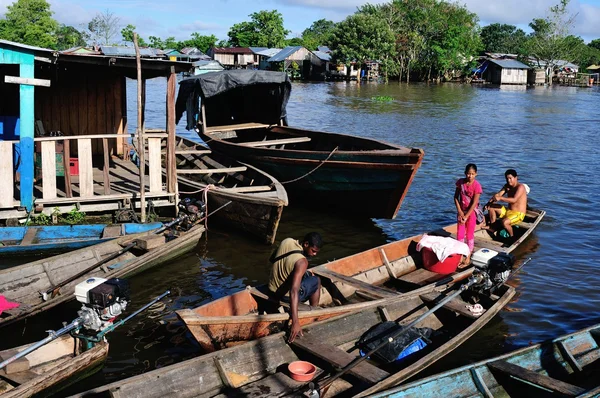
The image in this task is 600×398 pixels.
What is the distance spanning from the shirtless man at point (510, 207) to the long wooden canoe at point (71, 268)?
18.7ft

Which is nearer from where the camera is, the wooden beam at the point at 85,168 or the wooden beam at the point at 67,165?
the wooden beam at the point at 85,168

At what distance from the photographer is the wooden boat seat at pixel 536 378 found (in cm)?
565

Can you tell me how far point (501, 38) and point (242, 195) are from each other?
9671 centimetres

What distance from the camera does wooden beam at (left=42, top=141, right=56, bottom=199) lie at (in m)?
9.68

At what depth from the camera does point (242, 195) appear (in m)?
10.8

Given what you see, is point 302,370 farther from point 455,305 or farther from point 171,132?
point 171,132

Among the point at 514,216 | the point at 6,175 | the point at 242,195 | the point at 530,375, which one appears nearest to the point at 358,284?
the point at 530,375

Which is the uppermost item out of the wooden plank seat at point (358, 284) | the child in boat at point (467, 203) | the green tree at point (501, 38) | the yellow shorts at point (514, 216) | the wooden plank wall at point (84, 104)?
the green tree at point (501, 38)

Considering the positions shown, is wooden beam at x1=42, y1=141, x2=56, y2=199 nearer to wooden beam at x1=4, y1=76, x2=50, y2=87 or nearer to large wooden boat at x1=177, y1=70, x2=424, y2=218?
wooden beam at x1=4, y1=76, x2=50, y2=87

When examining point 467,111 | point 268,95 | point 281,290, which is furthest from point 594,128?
point 281,290

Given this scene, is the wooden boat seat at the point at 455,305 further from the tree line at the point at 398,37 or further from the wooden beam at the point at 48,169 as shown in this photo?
the tree line at the point at 398,37

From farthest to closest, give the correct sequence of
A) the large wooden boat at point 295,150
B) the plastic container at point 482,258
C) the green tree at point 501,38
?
the green tree at point 501,38, the large wooden boat at point 295,150, the plastic container at point 482,258

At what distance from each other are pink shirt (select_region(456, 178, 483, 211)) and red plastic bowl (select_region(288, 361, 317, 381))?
15.2 ft

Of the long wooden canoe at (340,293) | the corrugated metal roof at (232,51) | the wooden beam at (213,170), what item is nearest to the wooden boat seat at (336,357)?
the long wooden canoe at (340,293)
